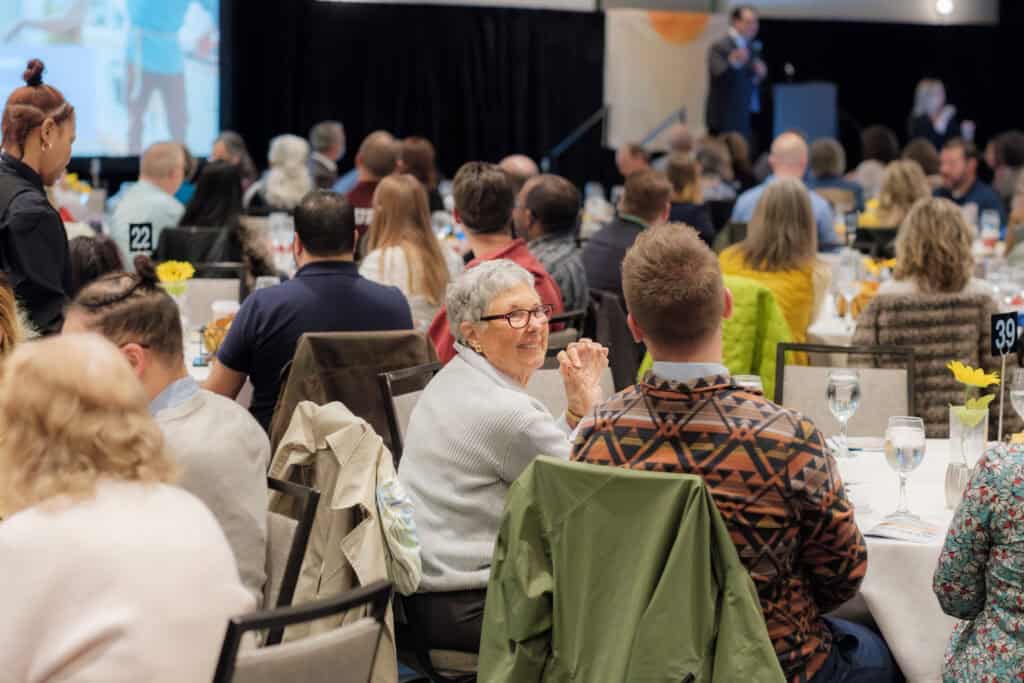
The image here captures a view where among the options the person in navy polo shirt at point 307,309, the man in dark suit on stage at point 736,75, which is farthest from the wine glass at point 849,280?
the man in dark suit on stage at point 736,75

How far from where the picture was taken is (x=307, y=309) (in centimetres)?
425

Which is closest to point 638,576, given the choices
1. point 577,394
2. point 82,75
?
point 577,394

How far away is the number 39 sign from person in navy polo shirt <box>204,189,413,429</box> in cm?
174

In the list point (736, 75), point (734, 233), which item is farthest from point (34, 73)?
point (736, 75)

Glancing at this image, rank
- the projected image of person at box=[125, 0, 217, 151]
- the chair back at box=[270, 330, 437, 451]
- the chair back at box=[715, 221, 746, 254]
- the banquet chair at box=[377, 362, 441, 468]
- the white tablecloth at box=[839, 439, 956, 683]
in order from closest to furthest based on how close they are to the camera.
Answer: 1. the white tablecloth at box=[839, 439, 956, 683]
2. the banquet chair at box=[377, 362, 441, 468]
3. the chair back at box=[270, 330, 437, 451]
4. the chair back at box=[715, 221, 746, 254]
5. the projected image of person at box=[125, 0, 217, 151]

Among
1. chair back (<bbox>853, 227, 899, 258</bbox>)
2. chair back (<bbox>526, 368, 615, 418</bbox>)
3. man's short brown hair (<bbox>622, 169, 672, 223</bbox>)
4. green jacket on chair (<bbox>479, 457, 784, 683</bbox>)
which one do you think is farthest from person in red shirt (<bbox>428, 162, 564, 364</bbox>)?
chair back (<bbox>853, 227, 899, 258</bbox>)

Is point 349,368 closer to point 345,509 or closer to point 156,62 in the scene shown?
point 345,509

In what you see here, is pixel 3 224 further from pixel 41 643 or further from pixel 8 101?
pixel 41 643

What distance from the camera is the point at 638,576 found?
235 centimetres

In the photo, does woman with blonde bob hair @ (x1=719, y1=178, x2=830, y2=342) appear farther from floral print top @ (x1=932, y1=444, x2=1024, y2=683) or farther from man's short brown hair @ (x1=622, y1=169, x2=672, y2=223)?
floral print top @ (x1=932, y1=444, x2=1024, y2=683)

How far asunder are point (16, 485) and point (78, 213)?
20.2 feet

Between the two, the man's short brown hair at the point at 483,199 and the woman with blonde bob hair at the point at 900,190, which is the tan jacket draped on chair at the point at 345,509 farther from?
the woman with blonde bob hair at the point at 900,190

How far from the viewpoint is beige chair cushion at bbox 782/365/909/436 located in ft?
14.0

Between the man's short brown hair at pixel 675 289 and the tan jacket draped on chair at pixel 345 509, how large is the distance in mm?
679
